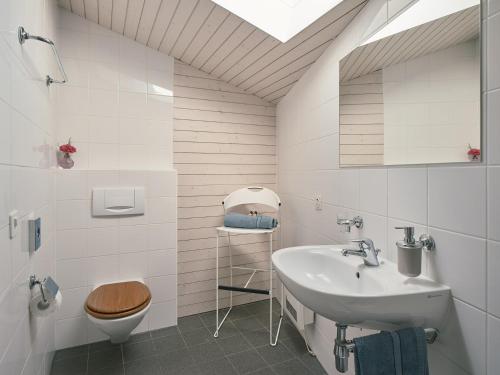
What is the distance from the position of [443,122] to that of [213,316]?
2.36 meters

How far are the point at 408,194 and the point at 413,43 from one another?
2.16 feet

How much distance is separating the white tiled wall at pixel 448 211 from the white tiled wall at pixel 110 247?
1.31 meters

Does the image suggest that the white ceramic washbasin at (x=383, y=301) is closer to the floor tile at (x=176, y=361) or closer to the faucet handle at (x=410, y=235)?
the faucet handle at (x=410, y=235)

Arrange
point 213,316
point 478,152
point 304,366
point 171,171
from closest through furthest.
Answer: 1. point 478,152
2. point 304,366
3. point 171,171
4. point 213,316

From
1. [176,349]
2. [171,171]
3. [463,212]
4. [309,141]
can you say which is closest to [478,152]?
[463,212]

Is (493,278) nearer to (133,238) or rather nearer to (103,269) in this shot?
(133,238)

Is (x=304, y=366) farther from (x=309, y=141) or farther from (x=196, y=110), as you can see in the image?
(x=196, y=110)

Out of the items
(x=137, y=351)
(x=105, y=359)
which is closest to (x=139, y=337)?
(x=137, y=351)

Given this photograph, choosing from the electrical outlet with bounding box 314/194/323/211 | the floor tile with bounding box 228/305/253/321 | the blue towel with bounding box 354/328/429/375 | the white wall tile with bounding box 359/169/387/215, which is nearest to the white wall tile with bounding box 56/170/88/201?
the floor tile with bounding box 228/305/253/321

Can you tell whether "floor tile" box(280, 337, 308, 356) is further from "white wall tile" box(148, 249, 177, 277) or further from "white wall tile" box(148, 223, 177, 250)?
"white wall tile" box(148, 223, 177, 250)

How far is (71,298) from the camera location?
6.85 ft

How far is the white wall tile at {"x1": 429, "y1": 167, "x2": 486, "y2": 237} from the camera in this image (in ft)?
2.88

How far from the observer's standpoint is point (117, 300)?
6.00 feet

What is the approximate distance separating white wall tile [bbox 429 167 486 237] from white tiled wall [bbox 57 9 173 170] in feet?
6.72
